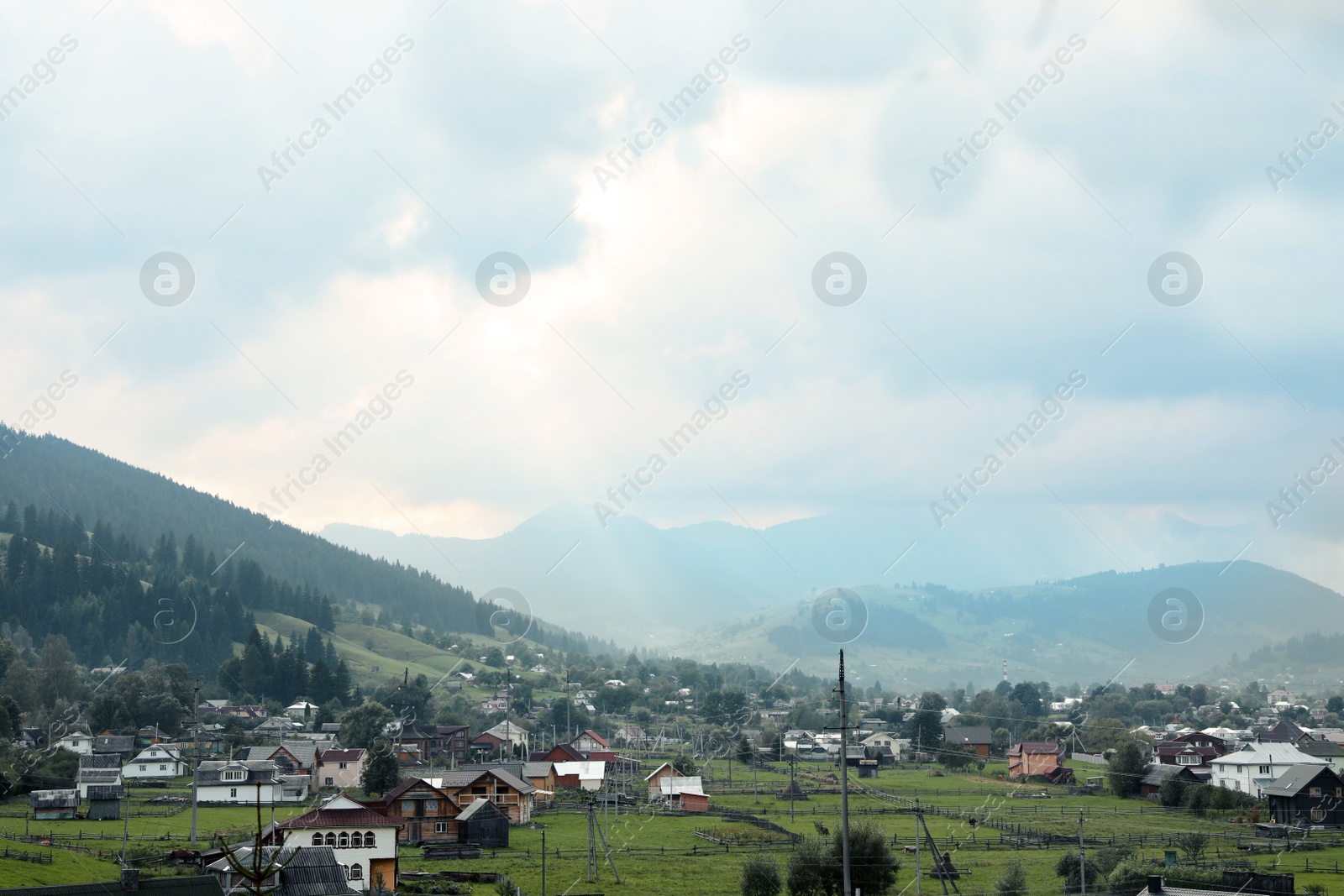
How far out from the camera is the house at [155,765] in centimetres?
6775

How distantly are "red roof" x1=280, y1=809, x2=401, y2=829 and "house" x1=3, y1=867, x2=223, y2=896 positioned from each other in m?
11.9

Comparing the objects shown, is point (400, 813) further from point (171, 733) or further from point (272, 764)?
point (171, 733)

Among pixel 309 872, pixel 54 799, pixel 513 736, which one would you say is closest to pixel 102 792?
pixel 54 799

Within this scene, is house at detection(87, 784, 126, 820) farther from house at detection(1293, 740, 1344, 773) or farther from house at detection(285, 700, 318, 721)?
house at detection(1293, 740, 1344, 773)

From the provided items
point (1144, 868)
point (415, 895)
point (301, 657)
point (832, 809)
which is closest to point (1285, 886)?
point (1144, 868)

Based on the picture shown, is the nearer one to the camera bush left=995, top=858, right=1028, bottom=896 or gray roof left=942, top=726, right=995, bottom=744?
bush left=995, top=858, right=1028, bottom=896

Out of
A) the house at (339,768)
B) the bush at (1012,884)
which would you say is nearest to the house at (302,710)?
the house at (339,768)

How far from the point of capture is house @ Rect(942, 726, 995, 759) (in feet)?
302

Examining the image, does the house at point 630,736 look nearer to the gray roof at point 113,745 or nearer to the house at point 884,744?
the house at point 884,744

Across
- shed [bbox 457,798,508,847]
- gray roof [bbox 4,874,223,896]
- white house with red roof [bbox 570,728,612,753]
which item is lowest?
white house with red roof [bbox 570,728,612,753]

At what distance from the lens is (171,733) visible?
84875mm

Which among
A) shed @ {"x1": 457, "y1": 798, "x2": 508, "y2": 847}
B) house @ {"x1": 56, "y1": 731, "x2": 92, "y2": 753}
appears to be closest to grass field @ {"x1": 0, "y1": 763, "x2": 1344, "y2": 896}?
shed @ {"x1": 457, "y1": 798, "x2": 508, "y2": 847}

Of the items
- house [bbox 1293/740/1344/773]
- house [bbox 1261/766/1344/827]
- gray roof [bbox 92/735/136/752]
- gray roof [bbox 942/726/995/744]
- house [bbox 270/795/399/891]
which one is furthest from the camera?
gray roof [bbox 942/726/995/744]

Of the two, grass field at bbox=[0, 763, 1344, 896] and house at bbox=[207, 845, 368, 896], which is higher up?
house at bbox=[207, 845, 368, 896]
